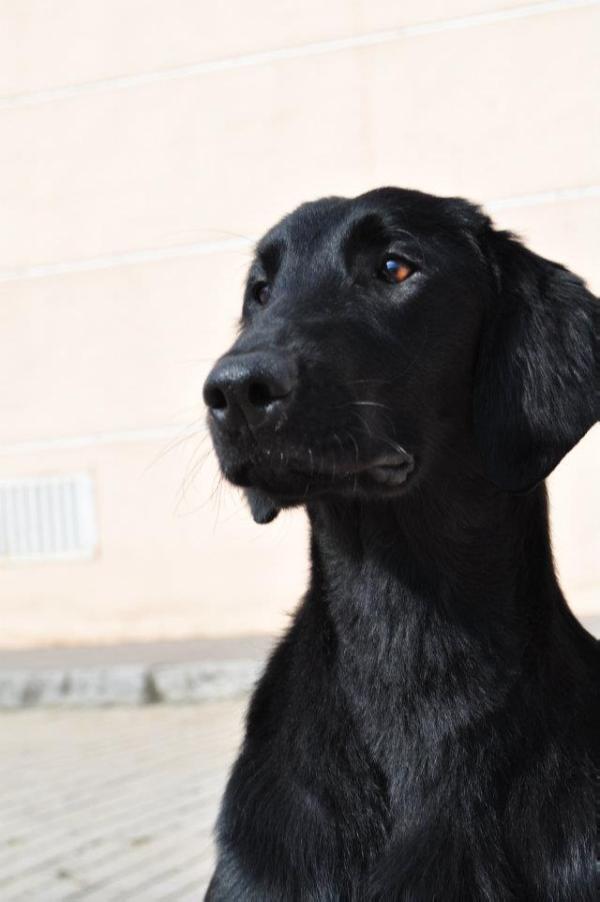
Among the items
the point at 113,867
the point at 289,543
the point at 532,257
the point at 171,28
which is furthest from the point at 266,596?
the point at 532,257

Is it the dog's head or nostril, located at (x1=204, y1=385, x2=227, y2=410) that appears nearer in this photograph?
nostril, located at (x1=204, y1=385, x2=227, y2=410)

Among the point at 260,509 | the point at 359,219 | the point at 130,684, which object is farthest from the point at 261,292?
the point at 130,684

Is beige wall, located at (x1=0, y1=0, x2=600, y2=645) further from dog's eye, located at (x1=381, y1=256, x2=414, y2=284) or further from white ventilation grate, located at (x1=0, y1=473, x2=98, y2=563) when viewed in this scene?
dog's eye, located at (x1=381, y1=256, x2=414, y2=284)

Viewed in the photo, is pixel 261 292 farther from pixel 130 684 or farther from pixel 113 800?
pixel 130 684

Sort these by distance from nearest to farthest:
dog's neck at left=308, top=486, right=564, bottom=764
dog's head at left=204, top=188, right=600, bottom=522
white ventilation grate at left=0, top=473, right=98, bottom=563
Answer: dog's head at left=204, top=188, right=600, bottom=522 < dog's neck at left=308, top=486, right=564, bottom=764 < white ventilation grate at left=0, top=473, right=98, bottom=563

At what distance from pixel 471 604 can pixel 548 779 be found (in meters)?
0.42

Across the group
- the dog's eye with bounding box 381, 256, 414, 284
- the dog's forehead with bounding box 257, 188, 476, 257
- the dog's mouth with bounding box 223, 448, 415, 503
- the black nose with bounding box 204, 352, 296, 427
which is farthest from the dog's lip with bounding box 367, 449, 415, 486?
the dog's forehead with bounding box 257, 188, 476, 257

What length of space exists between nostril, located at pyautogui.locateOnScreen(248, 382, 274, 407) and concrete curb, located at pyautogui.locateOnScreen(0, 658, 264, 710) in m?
6.17

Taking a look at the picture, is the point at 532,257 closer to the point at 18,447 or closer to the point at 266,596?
the point at 266,596

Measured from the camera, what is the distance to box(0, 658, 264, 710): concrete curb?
8.77 m

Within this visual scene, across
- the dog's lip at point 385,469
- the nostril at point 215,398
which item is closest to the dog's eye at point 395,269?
the dog's lip at point 385,469

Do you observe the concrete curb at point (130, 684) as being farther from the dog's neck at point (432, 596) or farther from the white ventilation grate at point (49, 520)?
the dog's neck at point (432, 596)

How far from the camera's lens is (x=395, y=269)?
10.2 feet

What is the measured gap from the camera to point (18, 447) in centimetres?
1150
